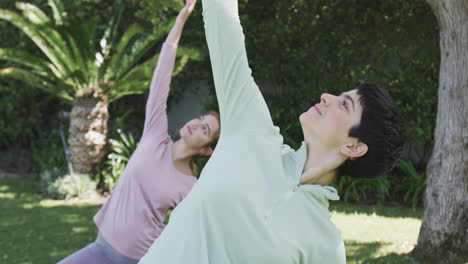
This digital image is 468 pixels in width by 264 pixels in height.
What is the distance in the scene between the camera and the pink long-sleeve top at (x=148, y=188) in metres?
3.27

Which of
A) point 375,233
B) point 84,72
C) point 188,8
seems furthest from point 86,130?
point 188,8

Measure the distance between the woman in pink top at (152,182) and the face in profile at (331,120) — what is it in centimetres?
140

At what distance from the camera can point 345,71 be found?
32.7 ft

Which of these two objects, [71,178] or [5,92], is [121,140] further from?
[5,92]

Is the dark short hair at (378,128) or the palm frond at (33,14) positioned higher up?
the palm frond at (33,14)

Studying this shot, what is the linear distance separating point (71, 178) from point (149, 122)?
675cm

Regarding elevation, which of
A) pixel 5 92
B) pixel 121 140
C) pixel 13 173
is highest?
pixel 5 92

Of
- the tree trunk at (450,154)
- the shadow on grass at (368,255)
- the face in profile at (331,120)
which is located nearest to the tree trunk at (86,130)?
the shadow on grass at (368,255)

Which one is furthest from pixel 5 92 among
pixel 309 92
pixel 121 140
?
pixel 309 92

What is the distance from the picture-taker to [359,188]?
9.65 meters

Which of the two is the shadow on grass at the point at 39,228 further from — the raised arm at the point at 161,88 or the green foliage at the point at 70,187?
the raised arm at the point at 161,88

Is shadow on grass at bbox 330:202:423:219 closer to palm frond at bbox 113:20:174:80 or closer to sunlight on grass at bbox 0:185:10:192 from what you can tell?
palm frond at bbox 113:20:174:80

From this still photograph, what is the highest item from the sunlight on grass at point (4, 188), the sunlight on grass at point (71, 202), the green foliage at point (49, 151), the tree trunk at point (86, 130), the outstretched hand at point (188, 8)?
the outstretched hand at point (188, 8)

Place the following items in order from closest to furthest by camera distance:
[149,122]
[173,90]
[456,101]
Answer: [149,122] → [456,101] → [173,90]
